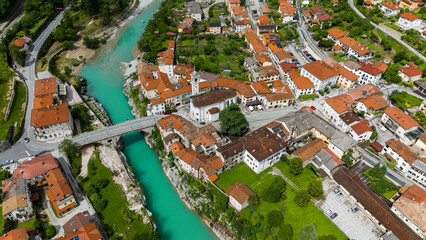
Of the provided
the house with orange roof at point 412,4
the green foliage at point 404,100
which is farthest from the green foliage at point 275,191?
the house with orange roof at point 412,4

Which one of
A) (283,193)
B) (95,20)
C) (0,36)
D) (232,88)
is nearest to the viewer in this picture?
(283,193)

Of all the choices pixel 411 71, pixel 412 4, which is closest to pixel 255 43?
pixel 411 71

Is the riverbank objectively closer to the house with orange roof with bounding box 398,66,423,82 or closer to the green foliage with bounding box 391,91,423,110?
the green foliage with bounding box 391,91,423,110

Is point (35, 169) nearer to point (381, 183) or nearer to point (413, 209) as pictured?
point (381, 183)

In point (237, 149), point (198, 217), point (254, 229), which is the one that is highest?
point (237, 149)

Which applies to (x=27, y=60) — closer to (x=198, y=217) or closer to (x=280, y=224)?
(x=198, y=217)

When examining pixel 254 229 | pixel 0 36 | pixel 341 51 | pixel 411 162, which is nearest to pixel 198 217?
pixel 254 229
